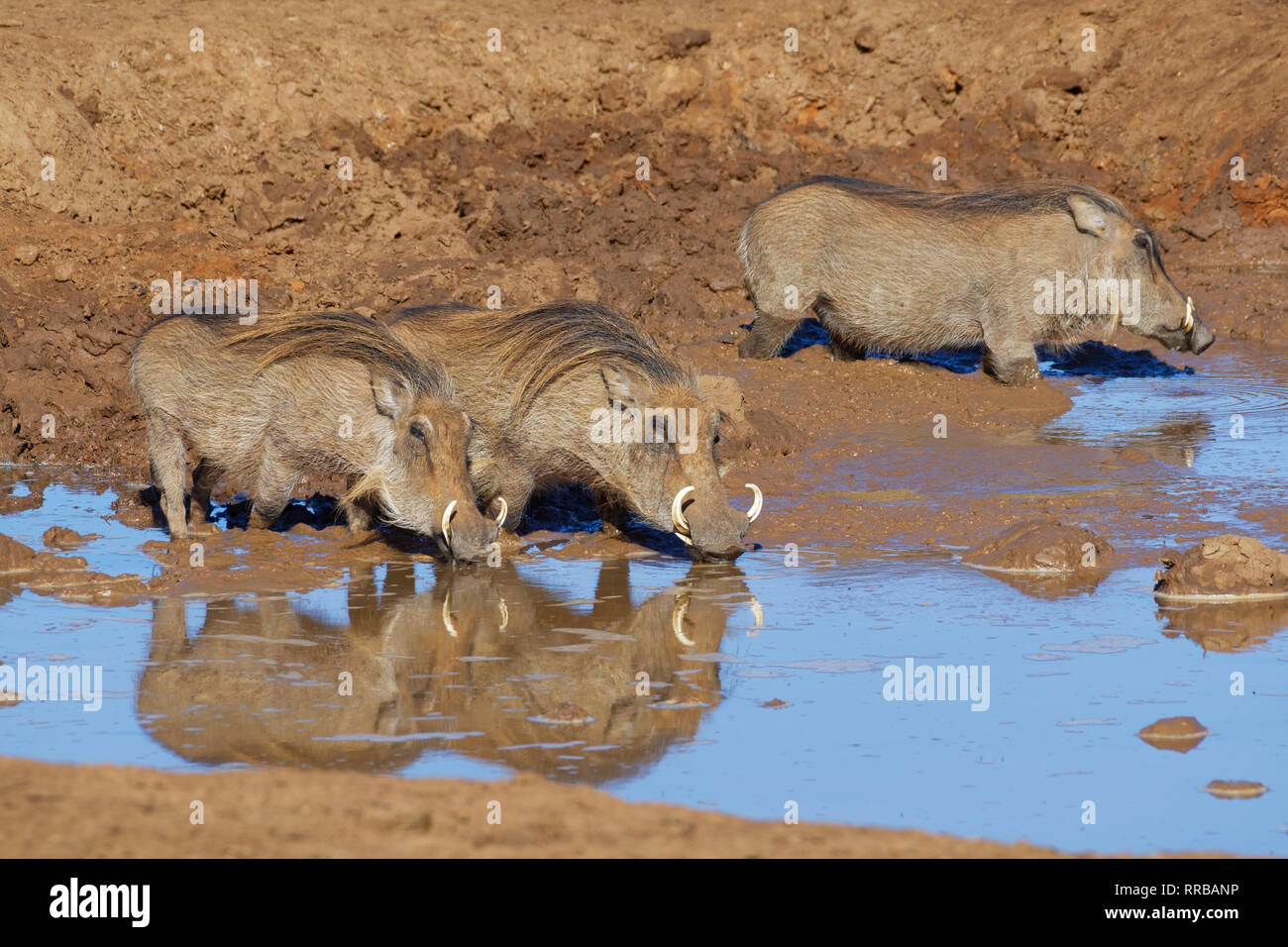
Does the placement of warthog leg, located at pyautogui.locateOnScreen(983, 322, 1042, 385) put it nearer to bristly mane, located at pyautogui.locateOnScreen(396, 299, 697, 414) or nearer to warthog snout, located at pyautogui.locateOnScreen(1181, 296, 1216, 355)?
warthog snout, located at pyautogui.locateOnScreen(1181, 296, 1216, 355)

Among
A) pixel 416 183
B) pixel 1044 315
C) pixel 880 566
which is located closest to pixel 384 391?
pixel 880 566

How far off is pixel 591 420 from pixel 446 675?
1.79m

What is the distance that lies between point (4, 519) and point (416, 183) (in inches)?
237

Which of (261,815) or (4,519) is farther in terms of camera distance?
(4,519)

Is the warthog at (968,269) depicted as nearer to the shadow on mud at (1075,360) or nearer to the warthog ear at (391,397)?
the shadow on mud at (1075,360)

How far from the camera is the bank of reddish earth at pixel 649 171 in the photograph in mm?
8211

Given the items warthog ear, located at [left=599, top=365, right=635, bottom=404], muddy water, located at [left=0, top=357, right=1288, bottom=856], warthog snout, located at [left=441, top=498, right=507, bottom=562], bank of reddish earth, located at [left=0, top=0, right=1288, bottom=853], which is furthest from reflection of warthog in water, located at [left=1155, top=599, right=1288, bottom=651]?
warthog snout, located at [left=441, top=498, right=507, bottom=562]

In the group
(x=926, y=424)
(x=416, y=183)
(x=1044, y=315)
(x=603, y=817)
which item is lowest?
(x=603, y=817)

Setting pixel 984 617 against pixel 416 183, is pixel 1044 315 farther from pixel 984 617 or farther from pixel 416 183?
pixel 416 183

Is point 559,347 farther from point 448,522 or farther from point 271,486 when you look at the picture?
point 271,486

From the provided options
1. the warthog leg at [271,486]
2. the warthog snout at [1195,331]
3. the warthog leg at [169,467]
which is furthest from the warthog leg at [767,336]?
the warthog leg at [169,467]

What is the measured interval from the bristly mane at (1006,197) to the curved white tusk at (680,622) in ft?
15.0

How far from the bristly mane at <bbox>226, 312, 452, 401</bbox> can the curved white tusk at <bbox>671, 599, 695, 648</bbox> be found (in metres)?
1.39

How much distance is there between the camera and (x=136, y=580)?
6094 millimetres
